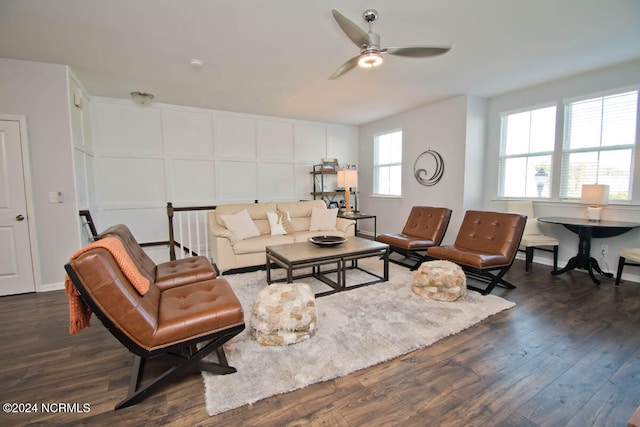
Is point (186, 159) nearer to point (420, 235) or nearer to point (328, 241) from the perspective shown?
point (328, 241)

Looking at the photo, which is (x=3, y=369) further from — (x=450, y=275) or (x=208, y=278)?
(x=450, y=275)

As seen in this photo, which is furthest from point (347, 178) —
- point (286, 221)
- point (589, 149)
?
point (589, 149)

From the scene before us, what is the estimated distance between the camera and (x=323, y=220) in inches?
185

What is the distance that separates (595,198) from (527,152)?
1.24m

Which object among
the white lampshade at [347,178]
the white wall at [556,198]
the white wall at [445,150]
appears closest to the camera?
the white wall at [556,198]

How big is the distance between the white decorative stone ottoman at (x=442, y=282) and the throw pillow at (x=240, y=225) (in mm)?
2353

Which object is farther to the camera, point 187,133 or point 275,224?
point 187,133

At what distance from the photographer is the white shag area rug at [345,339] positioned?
172 centimetres

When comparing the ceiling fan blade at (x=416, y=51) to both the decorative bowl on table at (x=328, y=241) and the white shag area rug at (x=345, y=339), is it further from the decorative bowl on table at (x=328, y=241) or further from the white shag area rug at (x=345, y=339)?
the white shag area rug at (x=345, y=339)

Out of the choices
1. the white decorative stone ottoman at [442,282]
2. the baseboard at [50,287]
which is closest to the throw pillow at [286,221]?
the white decorative stone ottoman at [442,282]

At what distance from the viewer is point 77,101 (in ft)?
11.9

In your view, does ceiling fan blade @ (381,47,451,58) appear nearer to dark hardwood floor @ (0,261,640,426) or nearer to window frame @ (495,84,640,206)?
dark hardwood floor @ (0,261,640,426)

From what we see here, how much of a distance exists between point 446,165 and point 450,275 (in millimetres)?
2646

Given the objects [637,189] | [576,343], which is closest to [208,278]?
[576,343]
